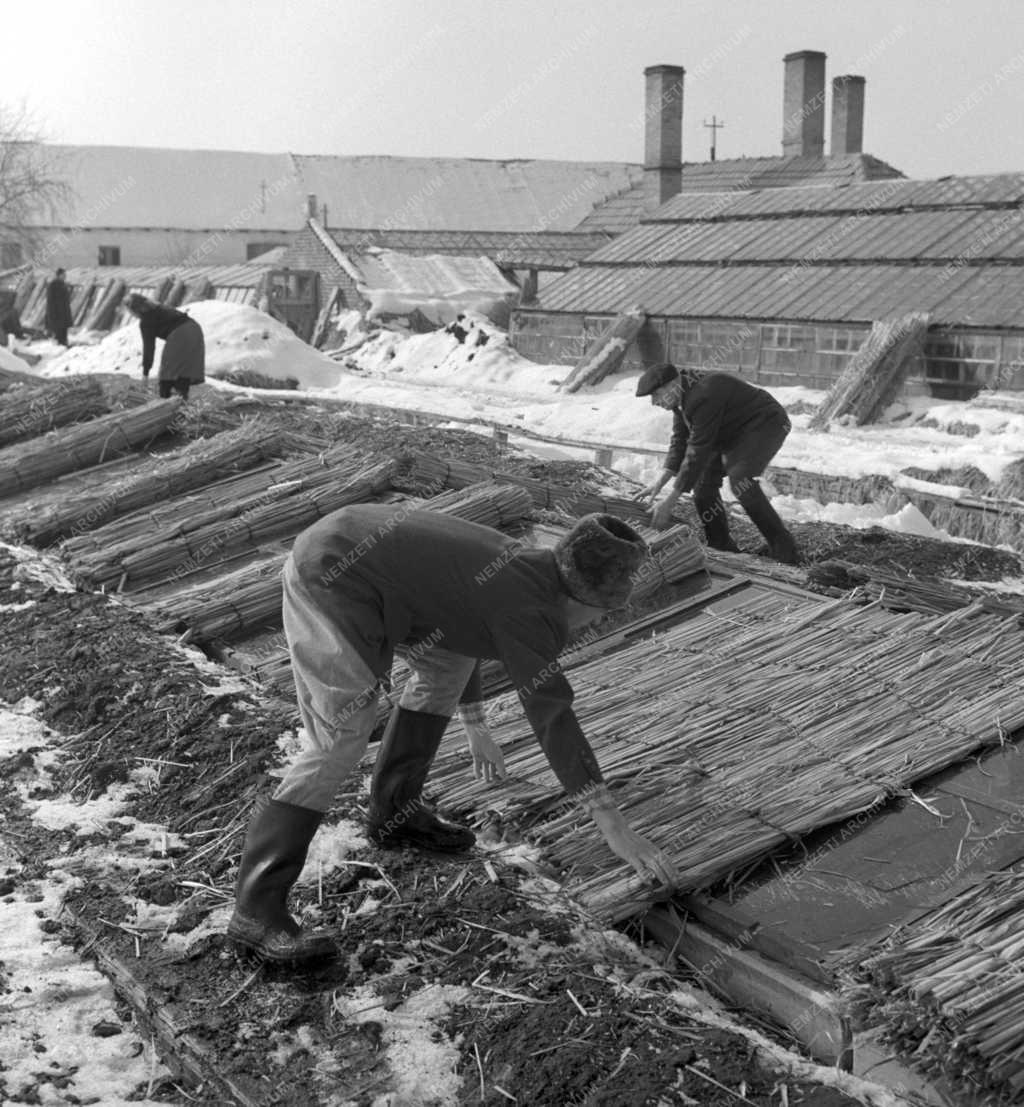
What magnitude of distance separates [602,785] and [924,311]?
13.8 meters

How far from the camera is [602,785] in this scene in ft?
10.7

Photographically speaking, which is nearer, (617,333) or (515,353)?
(617,333)

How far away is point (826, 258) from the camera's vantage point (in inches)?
711

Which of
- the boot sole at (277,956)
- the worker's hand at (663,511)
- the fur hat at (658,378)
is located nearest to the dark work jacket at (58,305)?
the fur hat at (658,378)

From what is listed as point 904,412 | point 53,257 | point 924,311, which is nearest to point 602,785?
point 904,412

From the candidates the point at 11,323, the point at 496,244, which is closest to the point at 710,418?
the point at 11,323

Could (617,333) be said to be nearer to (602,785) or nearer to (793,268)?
(793,268)

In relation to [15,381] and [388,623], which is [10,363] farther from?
[388,623]

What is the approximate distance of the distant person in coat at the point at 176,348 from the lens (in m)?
11.5

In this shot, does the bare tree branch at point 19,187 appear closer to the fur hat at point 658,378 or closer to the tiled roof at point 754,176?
the tiled roof at point 754,176

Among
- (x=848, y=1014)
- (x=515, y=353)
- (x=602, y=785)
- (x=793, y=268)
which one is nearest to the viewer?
(x=848, y=1014)

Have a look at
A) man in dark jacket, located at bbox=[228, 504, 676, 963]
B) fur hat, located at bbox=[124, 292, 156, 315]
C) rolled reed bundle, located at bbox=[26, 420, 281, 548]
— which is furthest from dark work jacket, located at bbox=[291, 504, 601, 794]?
fur hat, located at bbox=[124, 292, 156, 315]

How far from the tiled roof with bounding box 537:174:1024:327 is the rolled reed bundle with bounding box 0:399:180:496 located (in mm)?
9853

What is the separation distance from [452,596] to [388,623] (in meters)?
0.21
